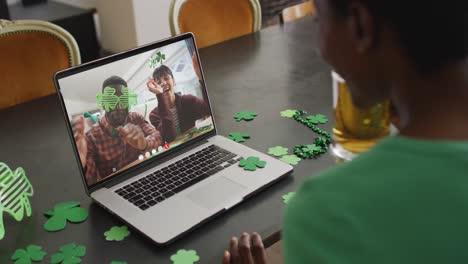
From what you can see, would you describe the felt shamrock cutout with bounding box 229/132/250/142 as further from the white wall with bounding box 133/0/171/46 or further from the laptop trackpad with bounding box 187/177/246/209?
the white wall with bounding box 133/0/171/46

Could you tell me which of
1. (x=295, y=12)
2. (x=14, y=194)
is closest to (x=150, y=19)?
(x=295, y=12)

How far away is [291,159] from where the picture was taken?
4.02ft

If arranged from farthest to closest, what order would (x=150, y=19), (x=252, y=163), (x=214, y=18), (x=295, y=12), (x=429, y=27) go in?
(x=150, y=19) < (x=295, y=12) < (x=214, y=18) < (x=252, y=163) < (x=429, y=27)

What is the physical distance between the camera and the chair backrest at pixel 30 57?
172 cm

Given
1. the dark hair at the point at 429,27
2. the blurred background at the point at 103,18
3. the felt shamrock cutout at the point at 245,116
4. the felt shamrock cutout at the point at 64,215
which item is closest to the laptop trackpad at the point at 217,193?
the felt shamrock cutout at the point at 64,215

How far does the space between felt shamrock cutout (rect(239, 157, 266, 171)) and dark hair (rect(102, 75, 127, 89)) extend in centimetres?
30

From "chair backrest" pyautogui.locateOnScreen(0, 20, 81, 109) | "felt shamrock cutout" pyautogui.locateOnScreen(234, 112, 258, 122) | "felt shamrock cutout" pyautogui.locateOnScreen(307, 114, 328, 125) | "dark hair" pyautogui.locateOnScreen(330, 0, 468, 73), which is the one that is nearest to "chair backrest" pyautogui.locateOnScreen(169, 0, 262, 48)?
"chair backrest" pyautogui.locateOnScreen(0, 20, 81, 109)

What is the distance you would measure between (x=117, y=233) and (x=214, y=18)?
1.35m

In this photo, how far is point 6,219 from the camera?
107 centimetres

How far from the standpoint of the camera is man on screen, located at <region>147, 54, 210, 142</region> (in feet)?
3.94

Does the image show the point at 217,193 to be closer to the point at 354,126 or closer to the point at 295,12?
the point at 354,126

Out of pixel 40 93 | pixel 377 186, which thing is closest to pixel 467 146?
pixel 377 186

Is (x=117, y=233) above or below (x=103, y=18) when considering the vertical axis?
below

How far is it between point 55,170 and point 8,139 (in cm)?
23
